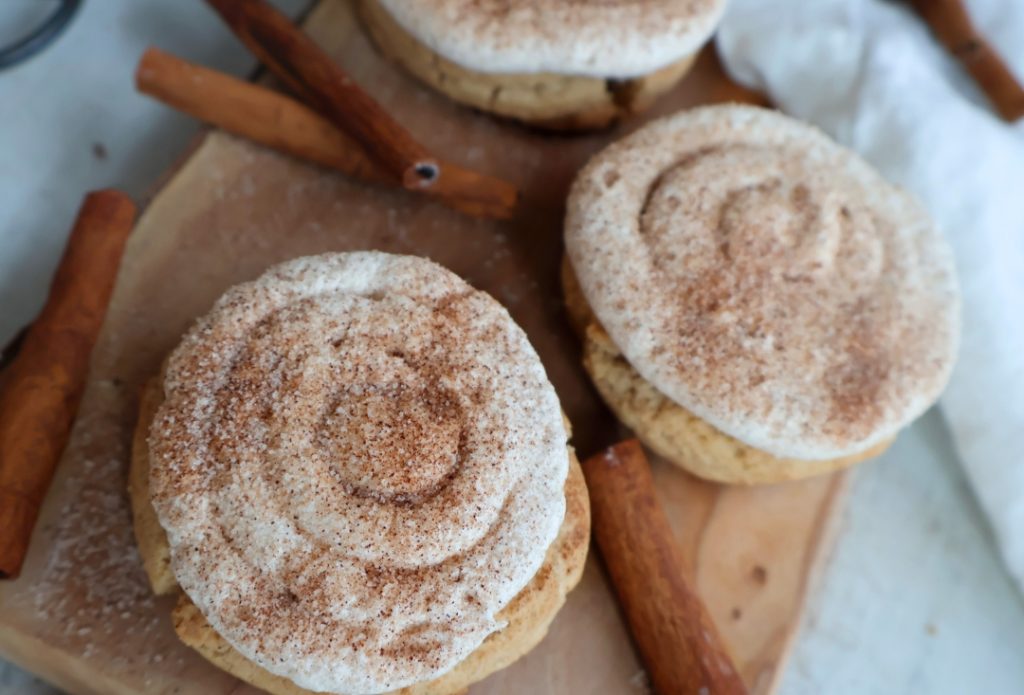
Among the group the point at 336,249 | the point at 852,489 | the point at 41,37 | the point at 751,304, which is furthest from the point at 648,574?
the point at 41,37

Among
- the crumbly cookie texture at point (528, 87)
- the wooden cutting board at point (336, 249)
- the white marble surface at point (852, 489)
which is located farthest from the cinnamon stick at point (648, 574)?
the crumbly cookie texture at point (528, 87)

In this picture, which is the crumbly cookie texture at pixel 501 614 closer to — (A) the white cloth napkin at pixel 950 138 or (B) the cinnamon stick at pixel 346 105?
(B) the cinnamon stick at pixel 346 105

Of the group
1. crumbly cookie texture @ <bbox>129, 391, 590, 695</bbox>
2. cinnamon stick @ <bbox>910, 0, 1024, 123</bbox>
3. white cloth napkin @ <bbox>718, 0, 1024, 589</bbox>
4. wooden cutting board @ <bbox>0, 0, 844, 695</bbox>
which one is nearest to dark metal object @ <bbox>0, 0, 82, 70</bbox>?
wooden cutting board @ <bbox>0, 0, 844, 695</bbox>

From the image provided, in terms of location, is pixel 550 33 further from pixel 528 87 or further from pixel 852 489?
pixel 852 489

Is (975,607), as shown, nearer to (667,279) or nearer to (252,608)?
(667,279)

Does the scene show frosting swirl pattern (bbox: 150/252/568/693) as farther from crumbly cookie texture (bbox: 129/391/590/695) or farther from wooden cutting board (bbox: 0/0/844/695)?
wooden cutting board (bbox: 0/0/844/695)

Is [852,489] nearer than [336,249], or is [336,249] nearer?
[336,249]

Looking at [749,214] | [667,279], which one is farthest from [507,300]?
[749,214]
